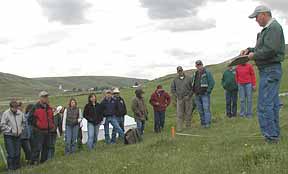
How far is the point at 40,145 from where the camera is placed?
1518 cm

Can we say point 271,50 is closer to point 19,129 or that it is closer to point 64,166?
point 64,166

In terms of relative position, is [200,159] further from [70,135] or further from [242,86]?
[242,86]

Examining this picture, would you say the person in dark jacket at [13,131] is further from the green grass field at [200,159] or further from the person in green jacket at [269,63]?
the person in green jacket at [269,63]

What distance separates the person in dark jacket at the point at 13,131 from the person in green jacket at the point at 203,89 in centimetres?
586

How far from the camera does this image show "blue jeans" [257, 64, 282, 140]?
9609mm

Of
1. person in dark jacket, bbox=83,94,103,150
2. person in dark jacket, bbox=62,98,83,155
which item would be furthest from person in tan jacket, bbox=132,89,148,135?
person in dark jacket, bbox=62,98,83,155

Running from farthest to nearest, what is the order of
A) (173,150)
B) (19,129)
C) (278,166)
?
(19,129) < (173,150) < (278,166)

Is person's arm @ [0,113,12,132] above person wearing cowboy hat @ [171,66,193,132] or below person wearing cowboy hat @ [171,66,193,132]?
below

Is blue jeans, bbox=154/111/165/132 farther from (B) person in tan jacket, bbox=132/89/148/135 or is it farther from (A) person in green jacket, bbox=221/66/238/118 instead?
(A) person in green jacket, bbox=221/66/238/118

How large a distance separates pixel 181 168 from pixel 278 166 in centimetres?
182

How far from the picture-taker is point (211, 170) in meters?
8.23

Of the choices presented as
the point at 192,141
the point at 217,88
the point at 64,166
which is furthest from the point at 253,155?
the point at 217,88

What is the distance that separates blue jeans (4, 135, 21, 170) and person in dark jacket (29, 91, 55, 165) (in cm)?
51

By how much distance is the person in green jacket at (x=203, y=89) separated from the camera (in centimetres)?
1697
